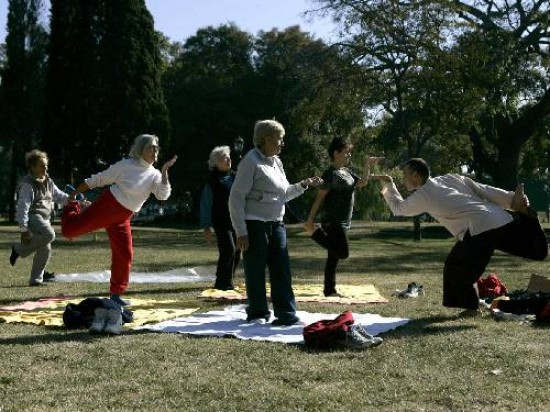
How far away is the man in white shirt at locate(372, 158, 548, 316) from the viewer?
7230 millimetres

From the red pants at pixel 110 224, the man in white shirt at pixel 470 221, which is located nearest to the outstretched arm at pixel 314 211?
the man in white shirt at pixel 470 221

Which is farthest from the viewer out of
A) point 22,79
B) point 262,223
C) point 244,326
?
point 22,79

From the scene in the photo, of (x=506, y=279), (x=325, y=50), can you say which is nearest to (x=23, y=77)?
(x=325, y=50)

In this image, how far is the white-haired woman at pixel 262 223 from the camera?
687cm

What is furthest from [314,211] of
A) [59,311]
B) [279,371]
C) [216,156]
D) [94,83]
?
[94,83]

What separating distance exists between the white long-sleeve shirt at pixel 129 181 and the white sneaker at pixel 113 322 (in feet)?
4.85

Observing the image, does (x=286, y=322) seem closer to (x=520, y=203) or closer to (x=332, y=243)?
(x=332, y=243)

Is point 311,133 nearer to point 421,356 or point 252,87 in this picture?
point 252,87

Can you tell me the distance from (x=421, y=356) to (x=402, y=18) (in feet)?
74.0

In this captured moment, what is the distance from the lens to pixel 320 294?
31.1 feet

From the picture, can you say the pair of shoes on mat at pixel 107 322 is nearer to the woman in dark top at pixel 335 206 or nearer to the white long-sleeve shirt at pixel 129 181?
the white long-sleeve shirt at pixel 129 181

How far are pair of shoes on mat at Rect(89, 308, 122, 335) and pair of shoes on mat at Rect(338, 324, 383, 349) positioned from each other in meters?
2.07

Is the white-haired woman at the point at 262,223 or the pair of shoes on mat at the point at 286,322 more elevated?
the white-haired woman at the point at 262,223

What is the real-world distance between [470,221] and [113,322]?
3.68 m
